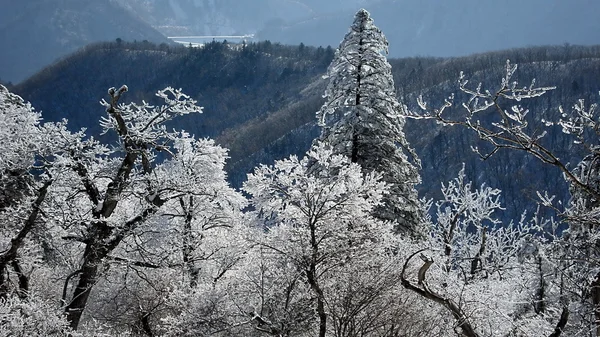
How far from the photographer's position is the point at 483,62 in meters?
180

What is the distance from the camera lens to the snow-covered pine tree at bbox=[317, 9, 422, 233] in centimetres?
1703

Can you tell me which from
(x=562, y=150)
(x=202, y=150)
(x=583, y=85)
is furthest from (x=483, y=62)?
(x=202, y=150)

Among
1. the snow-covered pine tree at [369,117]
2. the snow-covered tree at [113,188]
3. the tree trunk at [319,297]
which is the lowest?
the tree trunk at [319,297]

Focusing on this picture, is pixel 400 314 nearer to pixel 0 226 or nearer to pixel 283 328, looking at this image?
pixel 283 328

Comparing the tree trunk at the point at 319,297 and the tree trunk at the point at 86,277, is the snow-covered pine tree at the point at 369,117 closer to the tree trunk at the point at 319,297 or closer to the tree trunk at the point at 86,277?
the tree trunk at the point at 319,297

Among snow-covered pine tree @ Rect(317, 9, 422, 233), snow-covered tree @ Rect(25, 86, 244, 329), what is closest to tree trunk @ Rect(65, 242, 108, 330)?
snow-covered tree @ Rect(25, 86, 244, 329)

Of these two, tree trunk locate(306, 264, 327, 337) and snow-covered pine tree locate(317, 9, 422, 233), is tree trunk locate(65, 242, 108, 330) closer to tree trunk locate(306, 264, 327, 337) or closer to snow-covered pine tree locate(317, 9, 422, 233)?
tree trunk locate(306, 264, 327, 337)

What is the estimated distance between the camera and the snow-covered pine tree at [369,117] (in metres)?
17.0

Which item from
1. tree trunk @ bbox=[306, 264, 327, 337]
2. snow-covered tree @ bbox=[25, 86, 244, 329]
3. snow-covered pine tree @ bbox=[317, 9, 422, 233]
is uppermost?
snow-covered pine tree @ bbox=[317, 9, 422, 233]

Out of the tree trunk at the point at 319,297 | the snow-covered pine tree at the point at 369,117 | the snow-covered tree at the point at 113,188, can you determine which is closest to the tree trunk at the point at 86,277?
the snow-covered tree at the point at 113,188

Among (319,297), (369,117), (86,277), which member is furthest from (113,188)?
(369,117)

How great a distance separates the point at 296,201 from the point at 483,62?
183575 millimetres

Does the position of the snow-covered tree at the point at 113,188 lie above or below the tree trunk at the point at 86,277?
above

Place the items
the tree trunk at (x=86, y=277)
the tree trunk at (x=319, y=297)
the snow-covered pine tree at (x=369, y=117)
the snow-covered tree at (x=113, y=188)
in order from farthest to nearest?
the snow-covered pine tree at (x=369, y=117), the snow-covered tree at (x=113, y=188), the tree trunk at (x=86, y=277), the tree trunk at (x=319, y=297)
